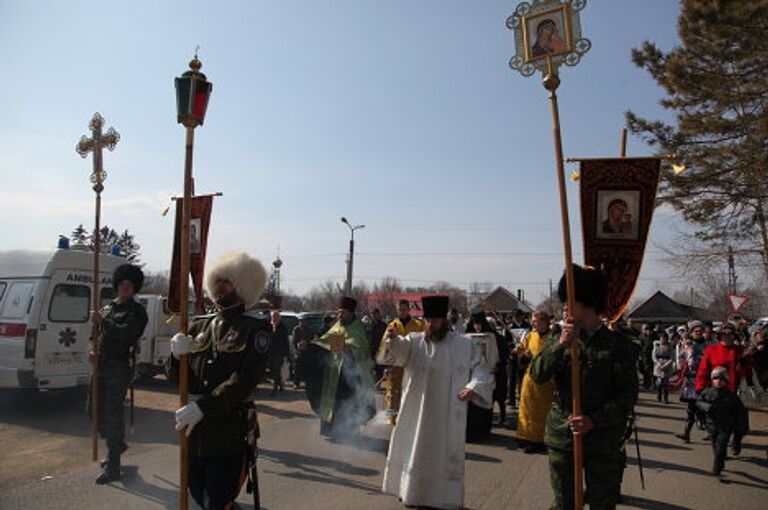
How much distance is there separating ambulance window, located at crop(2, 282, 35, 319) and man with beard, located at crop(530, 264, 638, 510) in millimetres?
9372

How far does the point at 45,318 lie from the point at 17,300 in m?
0.61

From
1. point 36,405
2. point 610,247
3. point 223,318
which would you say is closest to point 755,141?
point 610,247

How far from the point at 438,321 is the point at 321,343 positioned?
3.87m

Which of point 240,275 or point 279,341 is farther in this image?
point 279,341

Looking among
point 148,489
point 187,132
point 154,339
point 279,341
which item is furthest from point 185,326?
point 154,339

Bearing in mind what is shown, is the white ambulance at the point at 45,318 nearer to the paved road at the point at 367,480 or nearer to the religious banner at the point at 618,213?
the paved road at the point at 367,480

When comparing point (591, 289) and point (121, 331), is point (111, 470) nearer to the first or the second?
point (121, 331)

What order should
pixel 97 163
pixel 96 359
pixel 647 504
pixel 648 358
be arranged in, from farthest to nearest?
pixel 648 358 < pixel 97 163 < pixel 96 359 < pixel 647 504

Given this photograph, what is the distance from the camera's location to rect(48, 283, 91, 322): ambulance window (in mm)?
10852

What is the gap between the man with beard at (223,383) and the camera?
12.3 ft

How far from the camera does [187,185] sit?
13.0 ft

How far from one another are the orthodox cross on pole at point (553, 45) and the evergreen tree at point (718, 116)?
1037cm

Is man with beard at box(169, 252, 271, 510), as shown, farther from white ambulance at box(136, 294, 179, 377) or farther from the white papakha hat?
white ambulance at box(136, 294, 179, 377)

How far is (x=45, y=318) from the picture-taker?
34.9 feet
